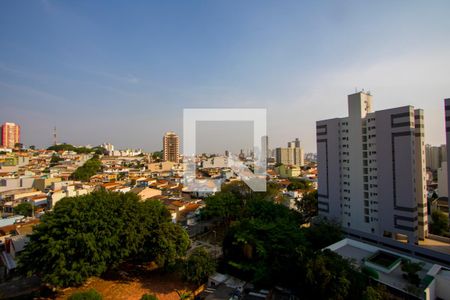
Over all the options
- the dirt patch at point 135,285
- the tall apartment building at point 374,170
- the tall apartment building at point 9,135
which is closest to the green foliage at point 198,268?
the dirt patch at point 135,285

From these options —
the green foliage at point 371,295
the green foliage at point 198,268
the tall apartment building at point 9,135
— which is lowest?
the green foliage at point 198,268

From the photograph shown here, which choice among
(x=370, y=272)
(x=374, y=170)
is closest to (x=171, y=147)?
(x=374, y=170)

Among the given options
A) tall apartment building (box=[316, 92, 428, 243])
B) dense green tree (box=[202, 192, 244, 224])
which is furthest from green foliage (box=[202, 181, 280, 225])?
tall apartment building (box=[316, 92, 428, 243])

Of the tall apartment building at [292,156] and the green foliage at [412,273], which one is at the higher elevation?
the tall apartment building at [292,156]

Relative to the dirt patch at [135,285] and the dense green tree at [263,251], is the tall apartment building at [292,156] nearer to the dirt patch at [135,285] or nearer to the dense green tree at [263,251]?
the dense green tree at [263,251]

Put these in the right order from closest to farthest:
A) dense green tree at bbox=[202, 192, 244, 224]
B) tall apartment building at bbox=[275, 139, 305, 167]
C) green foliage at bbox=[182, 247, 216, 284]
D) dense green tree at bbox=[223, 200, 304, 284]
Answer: dense green tree at bbox=[223, 200, 304, 284], green foliage at bbox=[182, 247, 216, 284], dense green tree at bbox=[202, 192, 244, 224], tall apartment building at bbox=[275, 139, 305, 167]

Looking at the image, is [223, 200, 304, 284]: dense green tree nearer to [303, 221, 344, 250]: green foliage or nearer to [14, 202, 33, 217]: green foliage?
[303, 221, 344, 250]: green foliage
